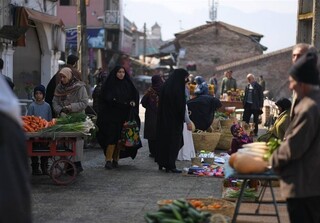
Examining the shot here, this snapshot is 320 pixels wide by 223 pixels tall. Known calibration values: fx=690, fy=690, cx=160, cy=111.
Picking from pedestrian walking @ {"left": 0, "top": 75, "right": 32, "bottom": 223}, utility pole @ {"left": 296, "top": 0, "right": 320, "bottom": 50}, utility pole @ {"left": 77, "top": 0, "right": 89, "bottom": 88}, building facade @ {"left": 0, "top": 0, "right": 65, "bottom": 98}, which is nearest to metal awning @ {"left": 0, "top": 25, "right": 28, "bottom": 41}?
building facade @ {"left": 0, "top": 0, "right": 65, "bottom": 98}

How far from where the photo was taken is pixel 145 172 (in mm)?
12266

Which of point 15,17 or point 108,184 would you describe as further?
point 15,17

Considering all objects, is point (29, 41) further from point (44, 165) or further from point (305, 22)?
point (305, 22)

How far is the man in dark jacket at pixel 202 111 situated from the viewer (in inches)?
608

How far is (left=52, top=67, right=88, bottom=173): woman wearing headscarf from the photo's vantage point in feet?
36.7

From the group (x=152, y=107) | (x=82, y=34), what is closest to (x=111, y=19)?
(x=82, y=34)

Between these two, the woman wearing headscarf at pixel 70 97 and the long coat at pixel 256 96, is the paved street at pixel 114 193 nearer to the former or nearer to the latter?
the woman wearing headscarf at pixel 70 97

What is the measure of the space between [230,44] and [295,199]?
4860 cm

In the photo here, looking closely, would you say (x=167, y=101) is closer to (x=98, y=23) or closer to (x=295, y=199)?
(x=295, y=199)

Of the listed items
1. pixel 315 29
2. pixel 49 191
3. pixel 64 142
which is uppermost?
pixel 315 29

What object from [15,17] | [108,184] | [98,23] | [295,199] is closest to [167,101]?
[108,184]

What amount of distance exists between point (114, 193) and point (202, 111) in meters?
5.86

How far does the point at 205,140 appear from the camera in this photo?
15.0 meters

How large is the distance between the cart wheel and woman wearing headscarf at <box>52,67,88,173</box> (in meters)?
0.40
